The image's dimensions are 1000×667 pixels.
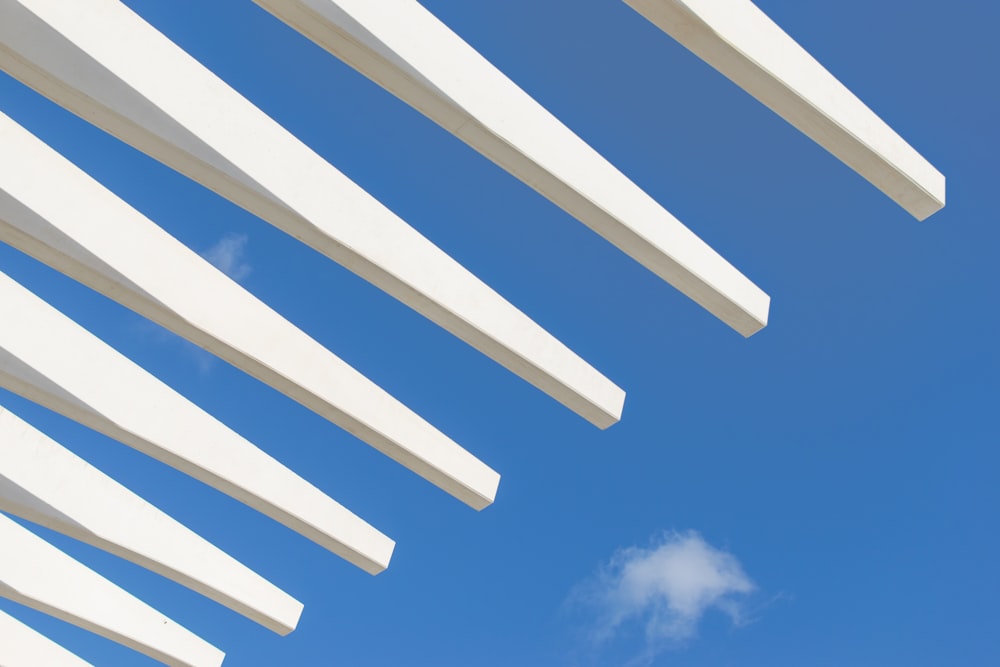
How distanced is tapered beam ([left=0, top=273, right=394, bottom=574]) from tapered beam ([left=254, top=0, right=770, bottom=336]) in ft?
10.6

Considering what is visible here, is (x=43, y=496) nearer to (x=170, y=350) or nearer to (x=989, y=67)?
(x=170, y=350)

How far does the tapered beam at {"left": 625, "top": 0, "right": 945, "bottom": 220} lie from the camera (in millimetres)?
5367

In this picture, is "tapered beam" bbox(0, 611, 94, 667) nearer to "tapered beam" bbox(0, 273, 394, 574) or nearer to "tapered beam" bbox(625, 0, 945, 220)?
"tapered beam" bbox(0, 273, 394, 574)

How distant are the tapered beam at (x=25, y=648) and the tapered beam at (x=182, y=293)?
19.3 feet

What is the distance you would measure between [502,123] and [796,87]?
173 cm

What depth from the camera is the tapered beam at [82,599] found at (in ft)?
32.2

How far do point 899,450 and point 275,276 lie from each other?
1545cm

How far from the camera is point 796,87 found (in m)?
5.63

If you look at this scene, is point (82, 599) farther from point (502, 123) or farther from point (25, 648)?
point (502, 123)

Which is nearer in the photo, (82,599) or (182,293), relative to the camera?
(182,293)

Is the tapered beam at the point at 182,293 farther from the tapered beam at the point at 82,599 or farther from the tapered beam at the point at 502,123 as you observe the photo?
the tapered beam at the point at 82,599

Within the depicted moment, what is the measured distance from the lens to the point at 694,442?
21.8 metres

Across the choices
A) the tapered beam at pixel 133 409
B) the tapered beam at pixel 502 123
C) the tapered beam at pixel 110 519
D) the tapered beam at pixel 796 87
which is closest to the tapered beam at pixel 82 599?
the tapered beam at pixel 110 519

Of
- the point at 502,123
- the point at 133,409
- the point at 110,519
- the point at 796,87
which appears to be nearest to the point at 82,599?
the point at 110,519
